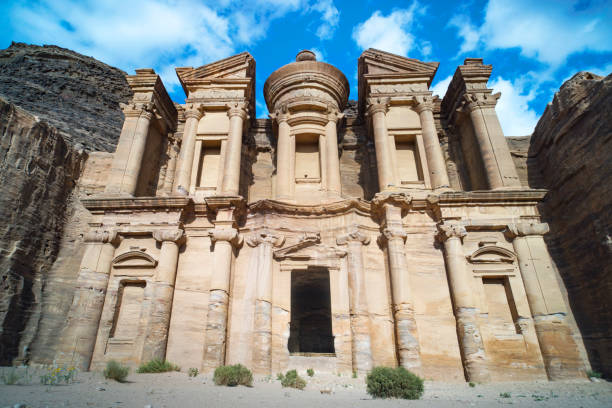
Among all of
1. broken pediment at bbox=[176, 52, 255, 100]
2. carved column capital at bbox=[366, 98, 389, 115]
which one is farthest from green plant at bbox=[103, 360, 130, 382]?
carved column capital at bbox=[366, 98, 389, 115]

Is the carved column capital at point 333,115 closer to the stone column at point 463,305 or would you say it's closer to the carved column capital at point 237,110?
the carved column capital at point 237,110

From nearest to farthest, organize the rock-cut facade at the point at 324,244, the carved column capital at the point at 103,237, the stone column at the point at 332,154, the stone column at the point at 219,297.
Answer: the stone column at the point at 219,297 → the rock-cut facade at the point at 324,244 → the carved column capital at the point at 103,237 → the stone column at the point at 332,154

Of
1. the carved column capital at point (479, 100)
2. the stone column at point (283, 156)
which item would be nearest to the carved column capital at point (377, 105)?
the carved column capital at point (479, 100)

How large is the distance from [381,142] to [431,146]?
1.92 metres

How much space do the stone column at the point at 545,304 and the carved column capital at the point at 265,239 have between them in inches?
298

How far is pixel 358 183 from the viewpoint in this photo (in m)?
16.5

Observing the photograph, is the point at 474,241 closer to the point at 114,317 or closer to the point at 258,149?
the point at 258,149

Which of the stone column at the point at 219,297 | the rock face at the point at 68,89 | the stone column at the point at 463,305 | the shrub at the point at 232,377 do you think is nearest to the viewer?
the shrub at the point at 232,377

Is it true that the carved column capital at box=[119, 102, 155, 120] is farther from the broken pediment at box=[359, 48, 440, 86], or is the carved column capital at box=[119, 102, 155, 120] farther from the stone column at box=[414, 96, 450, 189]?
the stone column at box=[414, 96, 450, 189]

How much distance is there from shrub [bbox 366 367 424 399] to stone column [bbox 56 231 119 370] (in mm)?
8038

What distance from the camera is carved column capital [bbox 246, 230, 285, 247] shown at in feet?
38.6

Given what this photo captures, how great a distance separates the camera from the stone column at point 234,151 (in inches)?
514

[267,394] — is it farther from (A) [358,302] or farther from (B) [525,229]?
(B) [525,229]

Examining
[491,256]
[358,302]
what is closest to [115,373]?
[358,302]
